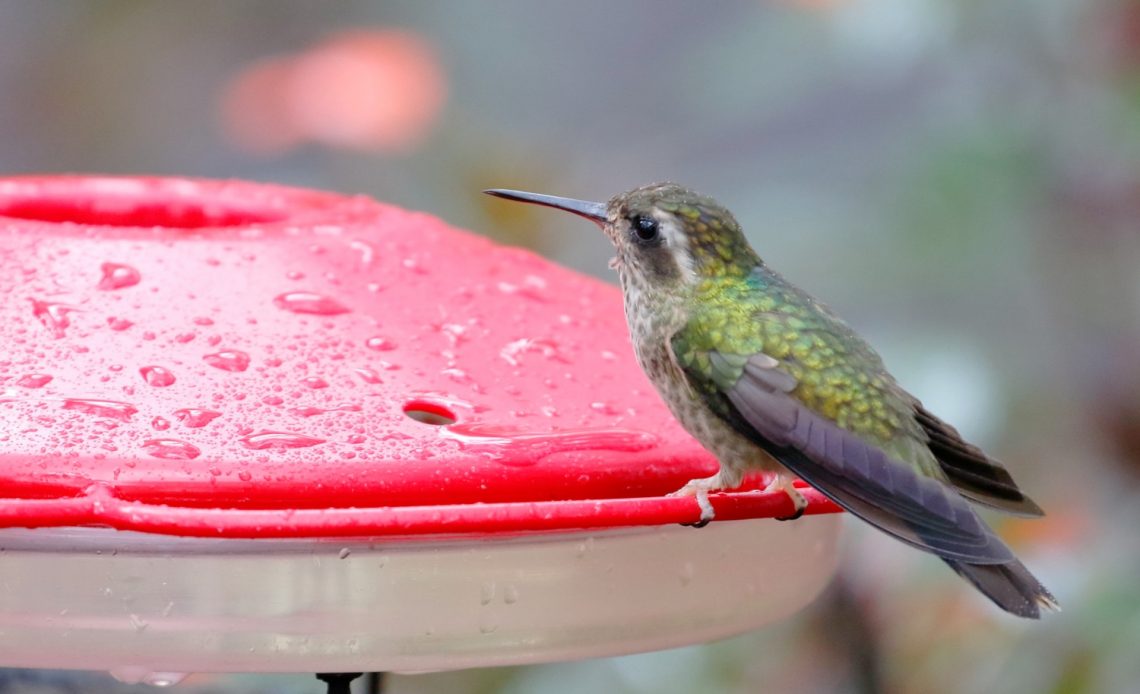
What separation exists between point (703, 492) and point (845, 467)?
207mm

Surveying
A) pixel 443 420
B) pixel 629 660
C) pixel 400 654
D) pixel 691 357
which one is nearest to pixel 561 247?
pixel 629 660

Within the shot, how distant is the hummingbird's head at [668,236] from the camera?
1686 millimetres

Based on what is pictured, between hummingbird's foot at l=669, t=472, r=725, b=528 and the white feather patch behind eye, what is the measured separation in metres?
0.34

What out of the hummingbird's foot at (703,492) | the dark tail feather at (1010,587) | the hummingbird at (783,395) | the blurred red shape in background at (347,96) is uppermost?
the blurred red shape in background at (347,96)

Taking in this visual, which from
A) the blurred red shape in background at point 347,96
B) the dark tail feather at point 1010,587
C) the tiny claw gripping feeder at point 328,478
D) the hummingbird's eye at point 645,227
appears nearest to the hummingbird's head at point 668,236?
the hummingbird's eye at point 645,227

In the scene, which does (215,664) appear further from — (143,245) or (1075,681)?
(1075,681)

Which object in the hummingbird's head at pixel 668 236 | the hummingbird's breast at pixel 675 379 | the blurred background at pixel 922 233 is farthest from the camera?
the blurred background at pixel 922 233

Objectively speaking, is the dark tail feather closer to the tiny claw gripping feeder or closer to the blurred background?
the tiny claw gripping feeder

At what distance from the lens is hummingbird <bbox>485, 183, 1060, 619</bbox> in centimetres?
137

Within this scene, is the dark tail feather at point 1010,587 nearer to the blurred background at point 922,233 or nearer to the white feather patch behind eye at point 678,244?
the white feather patch behind eye at point 678,244

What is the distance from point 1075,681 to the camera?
2215 millimetres

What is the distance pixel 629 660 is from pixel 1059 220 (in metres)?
1.09

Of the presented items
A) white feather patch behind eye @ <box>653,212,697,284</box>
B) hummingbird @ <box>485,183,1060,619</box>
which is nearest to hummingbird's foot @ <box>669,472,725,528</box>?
hummingbird @ <box>485,183,1060,619</box>

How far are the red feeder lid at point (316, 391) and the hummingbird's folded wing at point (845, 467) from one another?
0.04m
